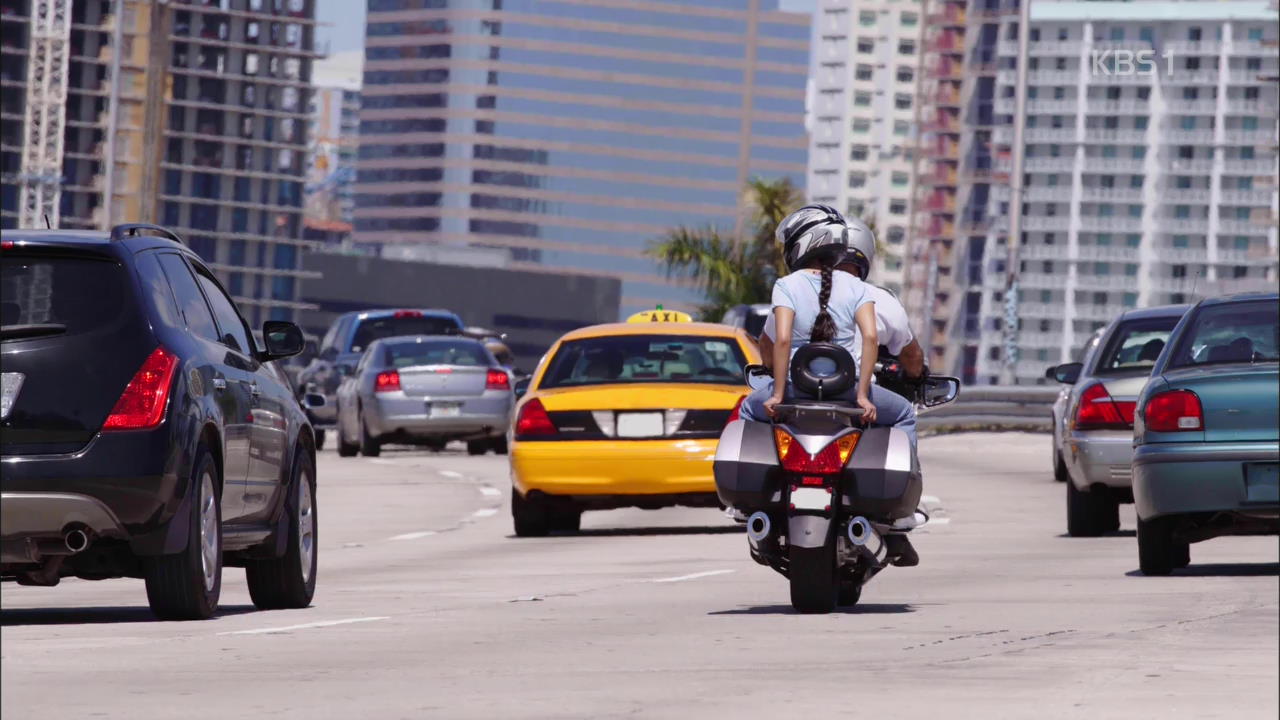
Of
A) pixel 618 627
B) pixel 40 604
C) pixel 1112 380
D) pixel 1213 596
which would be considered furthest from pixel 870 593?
pixel 1112 380

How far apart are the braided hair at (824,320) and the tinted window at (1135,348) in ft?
24.4

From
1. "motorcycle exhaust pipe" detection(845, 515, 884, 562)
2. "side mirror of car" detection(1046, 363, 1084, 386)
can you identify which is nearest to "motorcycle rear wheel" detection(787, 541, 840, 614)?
"motorcycle exhaust pipe" detection(845, 515, 884, 562)

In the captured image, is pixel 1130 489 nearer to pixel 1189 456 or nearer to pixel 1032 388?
pixel 1189 456

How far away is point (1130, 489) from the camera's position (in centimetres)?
1844

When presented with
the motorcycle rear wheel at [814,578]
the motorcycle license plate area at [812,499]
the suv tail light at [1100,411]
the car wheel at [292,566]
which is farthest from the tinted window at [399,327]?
the motorcycle license plate area at [812,499]

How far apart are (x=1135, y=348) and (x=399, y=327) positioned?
2143cm

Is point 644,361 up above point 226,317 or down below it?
below

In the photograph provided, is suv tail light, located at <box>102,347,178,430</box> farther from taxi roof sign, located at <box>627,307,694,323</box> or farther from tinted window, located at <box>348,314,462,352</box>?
tinted window, located at <box>348,314,462,352</box>

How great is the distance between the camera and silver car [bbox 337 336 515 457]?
34062mm

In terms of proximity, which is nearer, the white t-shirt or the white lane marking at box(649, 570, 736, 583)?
the white t-shirt

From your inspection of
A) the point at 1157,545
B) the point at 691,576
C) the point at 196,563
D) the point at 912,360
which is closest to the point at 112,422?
the point at 196,563

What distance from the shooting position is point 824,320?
38.0 feet

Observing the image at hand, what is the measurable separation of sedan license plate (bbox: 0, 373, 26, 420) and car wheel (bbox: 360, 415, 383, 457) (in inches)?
963

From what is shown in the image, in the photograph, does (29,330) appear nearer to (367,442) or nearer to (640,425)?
(640,425)
